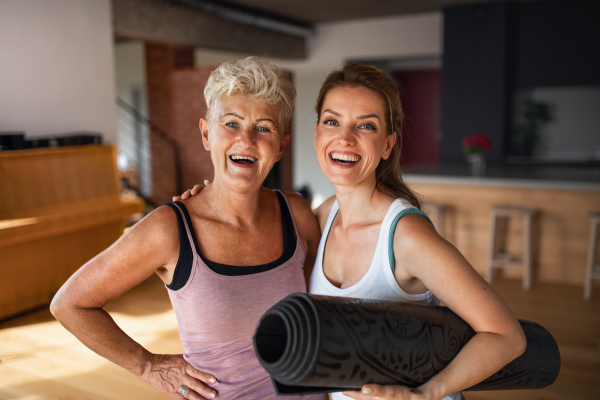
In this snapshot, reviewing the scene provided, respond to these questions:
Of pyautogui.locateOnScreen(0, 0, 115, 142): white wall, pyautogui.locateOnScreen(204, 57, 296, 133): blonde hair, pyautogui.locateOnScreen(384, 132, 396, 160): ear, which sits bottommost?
pyautogui.locateOnScreen(384, 132, 396, 160): ear

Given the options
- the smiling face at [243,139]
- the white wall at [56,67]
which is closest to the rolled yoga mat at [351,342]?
the smiling face at [243,139]

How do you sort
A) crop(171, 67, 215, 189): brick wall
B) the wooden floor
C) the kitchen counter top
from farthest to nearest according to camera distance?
crop(171, 67, 215, 189): brick wall, the kitchen counter top, the wooden floor

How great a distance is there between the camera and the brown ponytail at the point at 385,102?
1351 mm

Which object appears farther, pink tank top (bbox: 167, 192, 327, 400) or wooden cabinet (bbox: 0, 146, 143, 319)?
wooden cabinet (bbox: 0, 146, 143, 319)

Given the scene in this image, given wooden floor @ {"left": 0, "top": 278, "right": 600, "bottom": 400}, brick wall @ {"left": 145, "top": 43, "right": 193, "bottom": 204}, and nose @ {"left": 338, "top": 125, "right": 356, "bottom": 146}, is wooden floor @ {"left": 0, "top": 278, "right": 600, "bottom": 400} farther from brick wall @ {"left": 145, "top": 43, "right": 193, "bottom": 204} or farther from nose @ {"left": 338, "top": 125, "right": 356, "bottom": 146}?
brick wall @ {"left": 145, "top": 43, "right": 193, "bottom": 204}

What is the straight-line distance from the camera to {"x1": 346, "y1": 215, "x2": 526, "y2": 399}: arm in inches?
40.4

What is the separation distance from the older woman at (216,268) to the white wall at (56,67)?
4.03m

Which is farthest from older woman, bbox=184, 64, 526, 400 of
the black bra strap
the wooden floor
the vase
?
the vase

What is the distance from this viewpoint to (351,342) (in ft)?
2.84

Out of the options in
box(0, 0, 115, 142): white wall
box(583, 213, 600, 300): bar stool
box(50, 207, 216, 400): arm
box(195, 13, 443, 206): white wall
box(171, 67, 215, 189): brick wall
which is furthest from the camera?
box(195, 13, 443, 206): white wall

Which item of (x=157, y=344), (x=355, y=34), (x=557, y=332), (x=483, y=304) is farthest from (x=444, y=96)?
(x=483, y=304)

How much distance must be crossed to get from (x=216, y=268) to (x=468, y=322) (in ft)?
2.08

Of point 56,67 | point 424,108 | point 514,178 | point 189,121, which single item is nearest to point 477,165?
point 514,178

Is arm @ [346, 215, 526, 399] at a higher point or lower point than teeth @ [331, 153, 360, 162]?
lower
